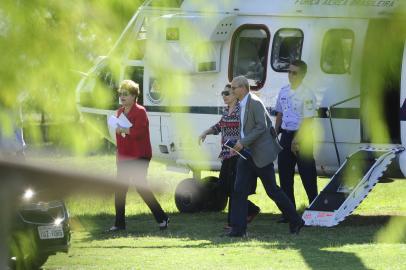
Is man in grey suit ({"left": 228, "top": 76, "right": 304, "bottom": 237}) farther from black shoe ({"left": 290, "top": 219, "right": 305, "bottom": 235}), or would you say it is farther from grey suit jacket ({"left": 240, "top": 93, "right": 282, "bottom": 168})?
black shoe ({"left": 290, "top": 219, "right": 305, "bottom": 235})

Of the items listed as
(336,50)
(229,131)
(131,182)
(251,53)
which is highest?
(336,50)

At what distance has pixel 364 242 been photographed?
33.7 ft

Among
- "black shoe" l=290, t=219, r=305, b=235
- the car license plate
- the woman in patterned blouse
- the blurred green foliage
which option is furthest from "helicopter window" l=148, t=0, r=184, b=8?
"black shoe" l=290, t=219, r=305, b=235

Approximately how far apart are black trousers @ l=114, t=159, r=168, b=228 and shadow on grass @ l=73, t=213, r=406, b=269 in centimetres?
22

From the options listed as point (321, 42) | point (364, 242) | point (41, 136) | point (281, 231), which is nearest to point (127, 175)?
point (281, 231)

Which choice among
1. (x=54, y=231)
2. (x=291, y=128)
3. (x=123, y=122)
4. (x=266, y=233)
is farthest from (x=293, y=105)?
(x=54, y=231)

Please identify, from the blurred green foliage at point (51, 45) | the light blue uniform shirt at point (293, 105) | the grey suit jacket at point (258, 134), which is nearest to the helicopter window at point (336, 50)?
the blurred green foliage at point (51, 45)

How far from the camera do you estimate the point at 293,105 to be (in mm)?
11688

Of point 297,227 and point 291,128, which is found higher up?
point 291,128

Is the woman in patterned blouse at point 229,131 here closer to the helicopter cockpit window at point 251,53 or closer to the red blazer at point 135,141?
the red blazer at point 135,141

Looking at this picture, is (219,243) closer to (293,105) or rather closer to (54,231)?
(293,105)

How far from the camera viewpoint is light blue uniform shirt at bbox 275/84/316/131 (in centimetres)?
1128

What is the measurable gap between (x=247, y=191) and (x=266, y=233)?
93 cm

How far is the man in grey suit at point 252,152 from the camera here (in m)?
10.3
